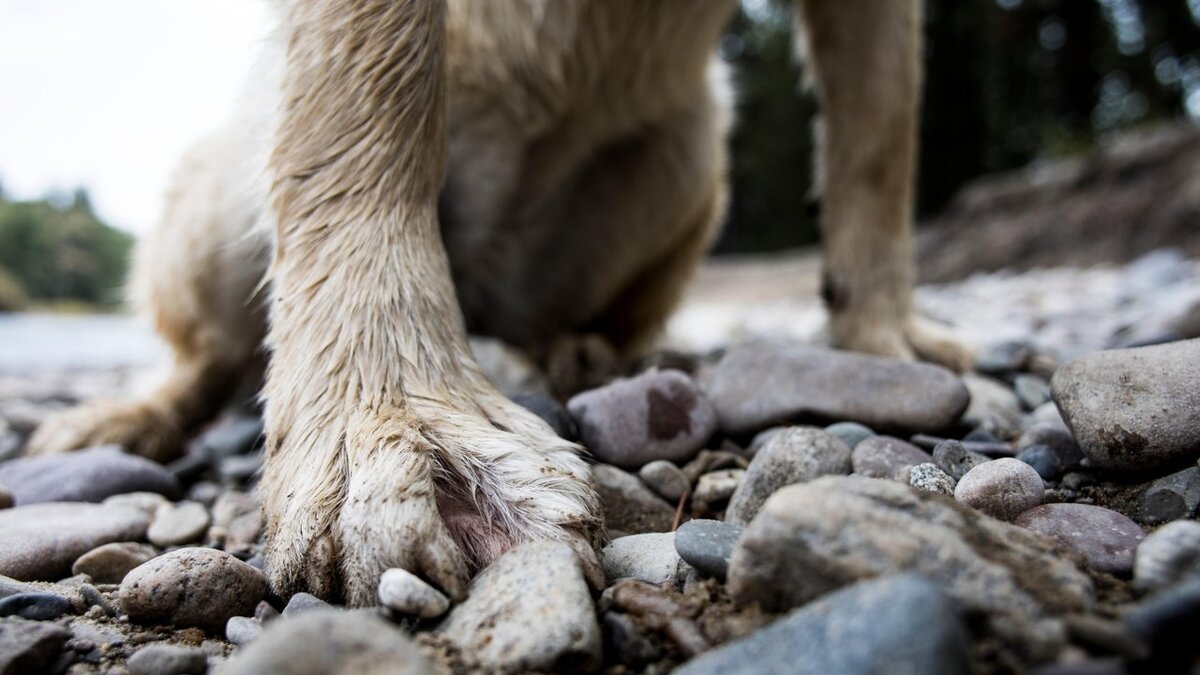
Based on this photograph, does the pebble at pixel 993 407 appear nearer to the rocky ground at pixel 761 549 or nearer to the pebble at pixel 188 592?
the rocky ground at pixel 761 549

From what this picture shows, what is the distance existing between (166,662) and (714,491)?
88 centimetres

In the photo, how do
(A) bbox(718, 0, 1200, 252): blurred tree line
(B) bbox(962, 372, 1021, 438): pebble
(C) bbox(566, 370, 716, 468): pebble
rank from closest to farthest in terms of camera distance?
1. (C) bbox(566, 370, 716, 468): pebble
2. (B) bbox(962, 372, 1021, 438): pebble
3. (A) bbox(718, 0, 1200, 252): blurred tree line

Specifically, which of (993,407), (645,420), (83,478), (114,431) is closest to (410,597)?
(645,420)

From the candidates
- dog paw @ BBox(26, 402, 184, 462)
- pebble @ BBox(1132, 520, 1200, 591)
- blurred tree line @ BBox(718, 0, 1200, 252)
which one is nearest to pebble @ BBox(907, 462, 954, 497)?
pebble @ BBox(1132, 520, 1200, 591)

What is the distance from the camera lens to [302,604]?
1.06 m

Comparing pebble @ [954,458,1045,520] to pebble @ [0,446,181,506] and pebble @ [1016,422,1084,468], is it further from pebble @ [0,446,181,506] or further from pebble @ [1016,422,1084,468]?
pebble @ [0,446,181,506]

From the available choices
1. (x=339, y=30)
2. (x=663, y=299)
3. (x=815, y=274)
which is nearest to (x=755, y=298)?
(x=815, y=274)

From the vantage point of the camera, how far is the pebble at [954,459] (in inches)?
52.0

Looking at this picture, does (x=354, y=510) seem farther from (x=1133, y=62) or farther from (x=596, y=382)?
(x=1133, y=62)

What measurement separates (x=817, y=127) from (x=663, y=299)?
102cm

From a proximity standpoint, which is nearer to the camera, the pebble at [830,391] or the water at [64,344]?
the pebble at [830,391]

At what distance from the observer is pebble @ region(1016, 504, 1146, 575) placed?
985 millimetres

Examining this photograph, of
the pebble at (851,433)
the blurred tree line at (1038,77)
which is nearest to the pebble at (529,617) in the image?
the pebble at (851,433)

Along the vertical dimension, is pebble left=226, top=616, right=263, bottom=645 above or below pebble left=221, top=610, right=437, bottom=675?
below
